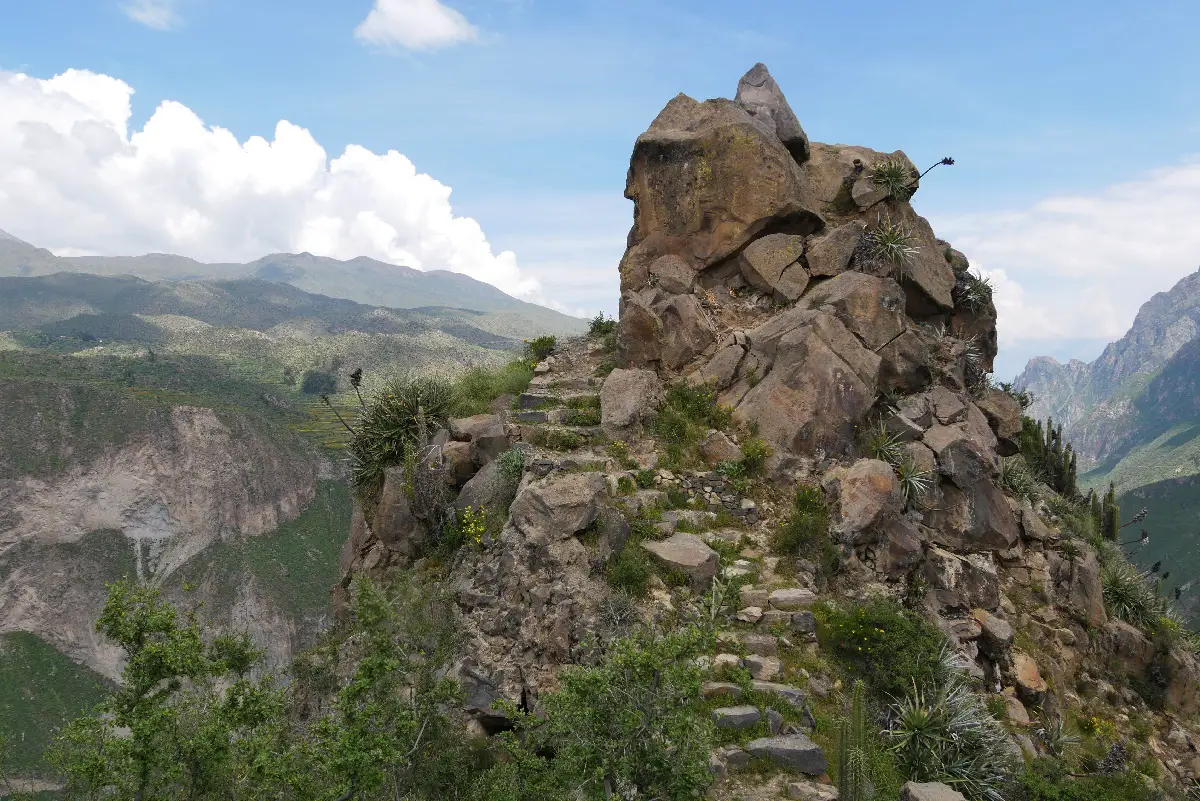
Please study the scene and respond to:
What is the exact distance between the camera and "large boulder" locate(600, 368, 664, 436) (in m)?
14.9

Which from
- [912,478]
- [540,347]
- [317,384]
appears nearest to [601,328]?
[540,347]

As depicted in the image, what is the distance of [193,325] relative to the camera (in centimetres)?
18762

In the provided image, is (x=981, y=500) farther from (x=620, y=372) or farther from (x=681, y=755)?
(x=681, y=755)

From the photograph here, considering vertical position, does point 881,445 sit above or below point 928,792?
above

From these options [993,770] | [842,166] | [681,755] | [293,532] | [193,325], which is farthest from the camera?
[193,325]

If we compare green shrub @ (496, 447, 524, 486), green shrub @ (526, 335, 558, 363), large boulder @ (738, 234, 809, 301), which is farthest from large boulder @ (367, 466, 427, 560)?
large boulder @ (738, 234, 809, 301)

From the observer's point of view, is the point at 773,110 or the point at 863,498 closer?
the point at 863,498

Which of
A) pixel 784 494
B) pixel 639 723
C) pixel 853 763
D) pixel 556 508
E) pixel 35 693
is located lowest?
pixel 35 693

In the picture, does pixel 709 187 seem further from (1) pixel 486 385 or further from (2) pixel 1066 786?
(2) pixel 1066 786

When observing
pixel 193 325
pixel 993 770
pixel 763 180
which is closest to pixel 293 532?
pixel 763 180

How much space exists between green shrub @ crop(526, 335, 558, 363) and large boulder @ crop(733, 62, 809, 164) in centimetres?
822

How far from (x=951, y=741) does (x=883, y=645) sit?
61.7 inches

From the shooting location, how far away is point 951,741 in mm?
9578

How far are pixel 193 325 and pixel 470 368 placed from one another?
20014 cm
